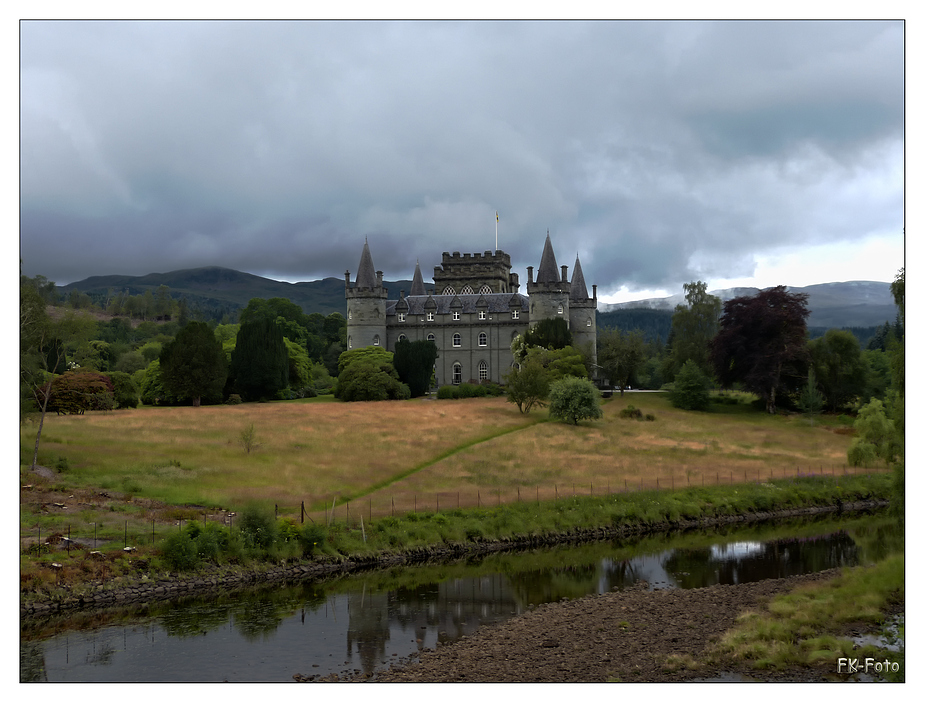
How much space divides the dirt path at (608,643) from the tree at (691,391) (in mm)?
35958

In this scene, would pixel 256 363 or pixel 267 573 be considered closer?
pixel 267 573

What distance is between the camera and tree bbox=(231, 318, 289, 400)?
61.3m

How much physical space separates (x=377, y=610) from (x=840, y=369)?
1752 inches

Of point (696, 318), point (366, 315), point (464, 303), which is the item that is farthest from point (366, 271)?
point (696, 318)

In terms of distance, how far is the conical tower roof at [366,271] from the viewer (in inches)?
3044

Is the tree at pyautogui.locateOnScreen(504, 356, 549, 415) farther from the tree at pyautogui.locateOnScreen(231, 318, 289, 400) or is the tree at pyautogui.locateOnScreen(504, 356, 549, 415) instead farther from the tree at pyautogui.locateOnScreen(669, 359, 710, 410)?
the tree at pyautogui.locateOnScreen(231, 318, 289, 400)

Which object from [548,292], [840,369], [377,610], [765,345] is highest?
[548,292]

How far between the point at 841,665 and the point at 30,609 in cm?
1665

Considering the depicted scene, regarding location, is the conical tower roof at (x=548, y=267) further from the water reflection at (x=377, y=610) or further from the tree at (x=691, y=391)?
the water reflection at (x=377, y=610)

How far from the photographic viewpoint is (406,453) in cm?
3706

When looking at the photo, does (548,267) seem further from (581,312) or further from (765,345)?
(765,345)

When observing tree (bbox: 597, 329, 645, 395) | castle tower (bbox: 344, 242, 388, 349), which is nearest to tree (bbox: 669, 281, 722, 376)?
tree (bbox: 597, 329, 645, 395)

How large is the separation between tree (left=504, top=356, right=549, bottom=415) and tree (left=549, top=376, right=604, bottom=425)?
3.53 m

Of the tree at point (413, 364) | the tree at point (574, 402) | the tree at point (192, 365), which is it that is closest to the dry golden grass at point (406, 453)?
the tree at point (574, 402)
